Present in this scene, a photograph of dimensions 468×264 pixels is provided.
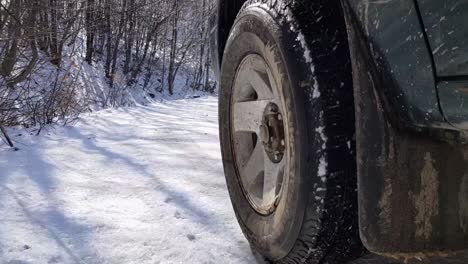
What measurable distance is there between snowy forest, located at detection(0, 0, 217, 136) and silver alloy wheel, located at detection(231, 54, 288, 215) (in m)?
4.33

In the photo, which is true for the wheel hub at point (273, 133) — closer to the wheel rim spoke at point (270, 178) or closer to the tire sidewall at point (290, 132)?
the wheel rim spoke at point (270, 178)

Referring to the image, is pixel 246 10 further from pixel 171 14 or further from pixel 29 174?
pixel 171 14

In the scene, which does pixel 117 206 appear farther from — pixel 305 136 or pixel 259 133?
pixel 305 136

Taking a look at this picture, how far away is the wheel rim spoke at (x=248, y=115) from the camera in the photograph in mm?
1544

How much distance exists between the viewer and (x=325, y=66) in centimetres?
115

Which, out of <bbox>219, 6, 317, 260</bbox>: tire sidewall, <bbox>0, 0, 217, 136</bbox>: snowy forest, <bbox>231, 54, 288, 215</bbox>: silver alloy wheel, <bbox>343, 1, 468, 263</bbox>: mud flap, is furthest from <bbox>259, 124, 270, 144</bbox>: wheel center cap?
<bbox>0, 0, 217, 136</bbox>: snowy forest

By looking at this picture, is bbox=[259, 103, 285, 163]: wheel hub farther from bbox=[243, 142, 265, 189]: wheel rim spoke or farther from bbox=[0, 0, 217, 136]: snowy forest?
bbox=[0, 0, 217, 136]: snowy forest

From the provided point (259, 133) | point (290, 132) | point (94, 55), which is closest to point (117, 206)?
point (259, 133)

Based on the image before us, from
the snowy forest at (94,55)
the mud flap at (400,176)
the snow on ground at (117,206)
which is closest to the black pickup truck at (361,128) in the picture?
the mud flap at (400,176)

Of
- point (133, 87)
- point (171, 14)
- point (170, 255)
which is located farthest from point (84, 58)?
point (170, 255)

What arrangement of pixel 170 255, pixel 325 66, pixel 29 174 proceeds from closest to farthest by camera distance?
pixel 325 66 < pixel 170 255 < pixel 29 174

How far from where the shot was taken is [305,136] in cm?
116

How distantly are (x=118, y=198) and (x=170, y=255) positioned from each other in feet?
2.48

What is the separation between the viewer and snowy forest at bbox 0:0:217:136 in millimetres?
6180
